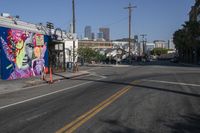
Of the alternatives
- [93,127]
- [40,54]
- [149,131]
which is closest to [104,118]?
[93,127]

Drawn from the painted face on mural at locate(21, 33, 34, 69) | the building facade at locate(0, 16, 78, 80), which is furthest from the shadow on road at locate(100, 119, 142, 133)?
the painted face on mural at locate(21, 33, 34, 69)

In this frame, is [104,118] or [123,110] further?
[123,110]

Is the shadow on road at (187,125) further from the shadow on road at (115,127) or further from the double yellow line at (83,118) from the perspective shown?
the double yellow line at (83,118)

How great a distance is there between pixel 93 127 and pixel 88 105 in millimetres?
4212

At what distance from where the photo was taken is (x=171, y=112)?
12.1 meters

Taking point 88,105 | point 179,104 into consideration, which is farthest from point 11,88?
point 179,104

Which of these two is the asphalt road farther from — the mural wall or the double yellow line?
the mural wall

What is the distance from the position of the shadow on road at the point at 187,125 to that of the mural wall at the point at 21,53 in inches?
814

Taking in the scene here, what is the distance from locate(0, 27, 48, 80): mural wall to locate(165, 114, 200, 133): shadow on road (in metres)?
20.7

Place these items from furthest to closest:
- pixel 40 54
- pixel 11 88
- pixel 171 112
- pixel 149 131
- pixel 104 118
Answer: pixel 40 54 < pixel 11 88 < pixel 171 112 < pixel 104 118 < pixel 149 131

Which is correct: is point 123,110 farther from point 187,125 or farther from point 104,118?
point 187,125

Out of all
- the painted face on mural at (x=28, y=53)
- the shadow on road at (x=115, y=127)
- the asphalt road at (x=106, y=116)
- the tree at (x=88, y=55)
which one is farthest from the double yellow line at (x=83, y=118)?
the tree at (x=88, y=55)

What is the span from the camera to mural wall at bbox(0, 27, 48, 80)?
29589 mm

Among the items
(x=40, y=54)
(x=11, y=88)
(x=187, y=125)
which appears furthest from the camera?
(x=40, y=54)
